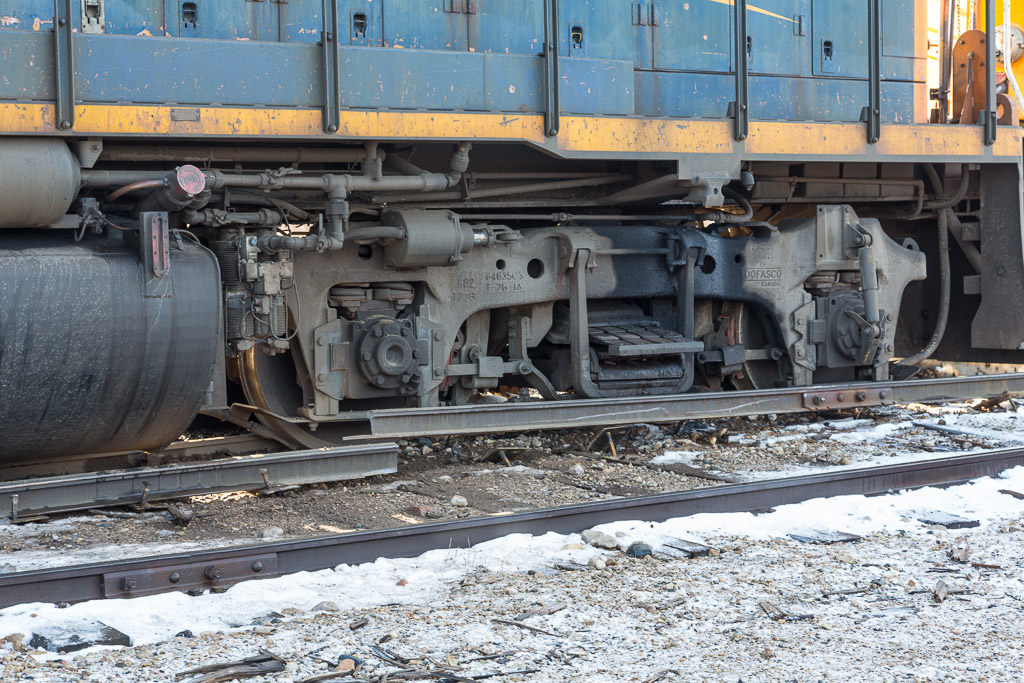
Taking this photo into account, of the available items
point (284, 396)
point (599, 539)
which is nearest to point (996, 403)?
point (599, 539)

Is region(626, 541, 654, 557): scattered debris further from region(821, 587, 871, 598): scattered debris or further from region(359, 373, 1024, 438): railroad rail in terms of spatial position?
region(359, 373, 1024, 438): railroad rail

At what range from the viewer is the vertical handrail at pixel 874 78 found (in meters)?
7.09

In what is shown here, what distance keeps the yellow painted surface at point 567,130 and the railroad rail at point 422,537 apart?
208 centimetres

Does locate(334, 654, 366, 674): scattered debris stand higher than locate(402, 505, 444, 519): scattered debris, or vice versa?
locate(402, 505, 444, 519): scattered debris

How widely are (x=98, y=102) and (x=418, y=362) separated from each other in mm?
2224

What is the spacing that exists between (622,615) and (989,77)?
18.0ft

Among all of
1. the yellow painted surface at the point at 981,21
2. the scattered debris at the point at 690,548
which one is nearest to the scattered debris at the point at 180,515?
the scattered debris at the point at 690,548

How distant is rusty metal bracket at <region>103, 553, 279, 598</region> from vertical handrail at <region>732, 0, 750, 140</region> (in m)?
4.04

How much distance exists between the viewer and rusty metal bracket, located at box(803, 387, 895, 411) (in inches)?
279

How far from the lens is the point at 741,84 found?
6.70 m

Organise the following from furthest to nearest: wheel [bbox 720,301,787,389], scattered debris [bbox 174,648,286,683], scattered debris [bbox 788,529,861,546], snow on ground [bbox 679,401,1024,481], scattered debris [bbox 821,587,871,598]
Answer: wheel [bbox 720,301,787,389]
snow on ground [bbox 679,401,1024,481]
scattered debris [bbox 788,529,861,546]
scattered debris [bbox 821,587,871,598]
scattered debris [bbox 174,648,286,683]

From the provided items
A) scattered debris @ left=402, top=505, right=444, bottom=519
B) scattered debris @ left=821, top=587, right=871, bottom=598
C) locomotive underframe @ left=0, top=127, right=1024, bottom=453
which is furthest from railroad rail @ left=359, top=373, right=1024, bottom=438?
scattered debris @ left=821, top=587, right=871, bottom=598

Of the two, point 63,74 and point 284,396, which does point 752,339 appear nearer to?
point 284,396

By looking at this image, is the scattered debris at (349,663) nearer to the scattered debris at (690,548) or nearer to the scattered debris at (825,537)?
the scattered debris at (690,548)
